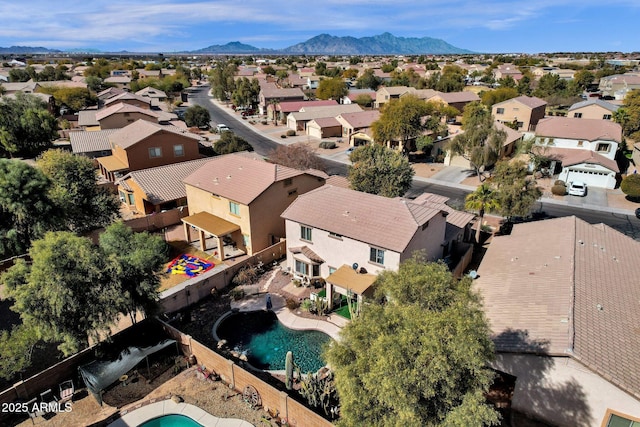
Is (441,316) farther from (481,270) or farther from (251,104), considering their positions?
(251,104)

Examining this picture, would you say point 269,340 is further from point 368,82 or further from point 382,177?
point 368,82

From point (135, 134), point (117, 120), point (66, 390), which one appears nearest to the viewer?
point (66, 390)

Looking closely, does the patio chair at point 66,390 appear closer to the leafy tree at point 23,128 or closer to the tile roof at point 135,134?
the tile roof at point 135,134

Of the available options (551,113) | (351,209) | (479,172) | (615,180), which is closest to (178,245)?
(351,209)

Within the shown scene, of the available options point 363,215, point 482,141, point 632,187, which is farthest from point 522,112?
point 363,215

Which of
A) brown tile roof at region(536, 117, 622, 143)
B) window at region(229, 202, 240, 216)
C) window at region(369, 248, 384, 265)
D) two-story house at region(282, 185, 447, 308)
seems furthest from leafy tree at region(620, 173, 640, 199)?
window at region(229, 202, 240, 216)
